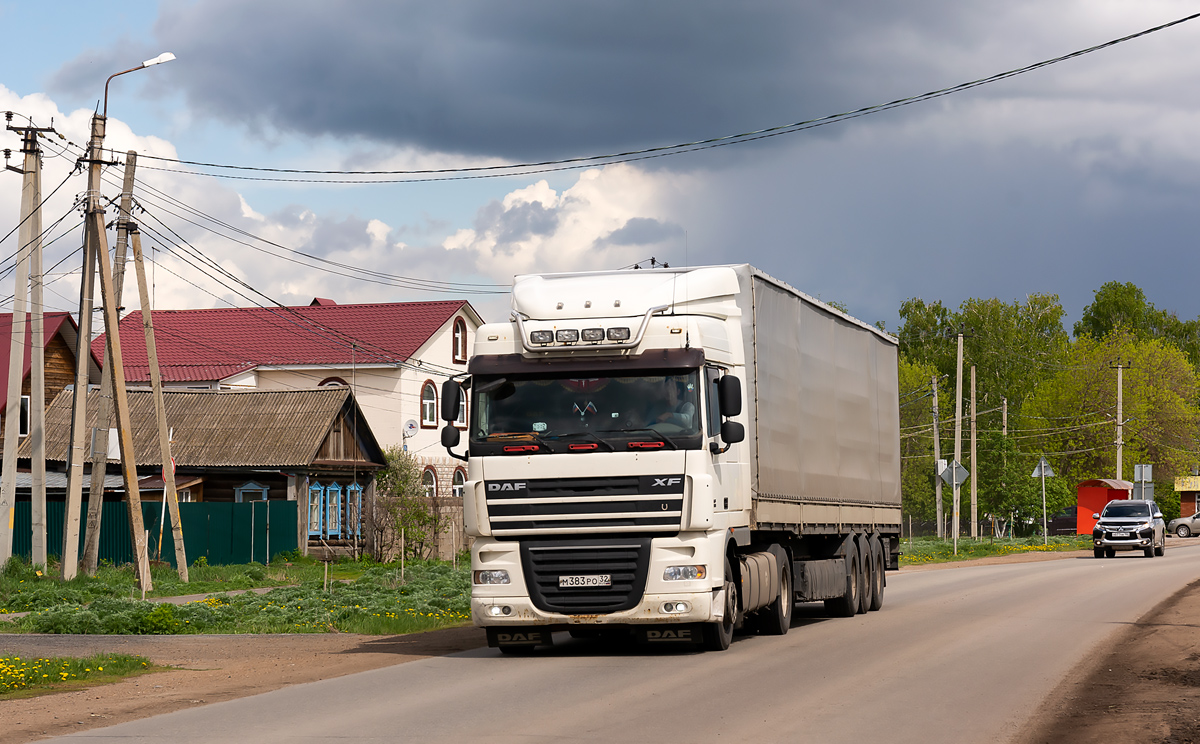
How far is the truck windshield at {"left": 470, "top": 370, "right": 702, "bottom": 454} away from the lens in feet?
45.3

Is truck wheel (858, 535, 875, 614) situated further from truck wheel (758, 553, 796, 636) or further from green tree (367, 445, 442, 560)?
green tree (367, 445, 442, 560)

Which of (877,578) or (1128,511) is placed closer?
(877,578)

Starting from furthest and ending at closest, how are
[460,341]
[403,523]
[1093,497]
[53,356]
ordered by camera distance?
[1093,497]
[460,341]
[53,356]
[403,523]

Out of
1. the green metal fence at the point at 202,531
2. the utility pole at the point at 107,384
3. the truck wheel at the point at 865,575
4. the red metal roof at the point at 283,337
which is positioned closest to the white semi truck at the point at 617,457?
the truck wheel at the point at 865,575

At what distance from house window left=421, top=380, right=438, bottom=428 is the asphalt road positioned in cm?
3679

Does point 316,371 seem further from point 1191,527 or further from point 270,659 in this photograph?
point 1191,527

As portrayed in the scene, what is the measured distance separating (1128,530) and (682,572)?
3301 centimetres

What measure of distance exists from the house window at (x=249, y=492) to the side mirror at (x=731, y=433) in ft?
96.1

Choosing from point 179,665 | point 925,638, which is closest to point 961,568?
point 925,638

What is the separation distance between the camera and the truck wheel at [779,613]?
55.8 feet

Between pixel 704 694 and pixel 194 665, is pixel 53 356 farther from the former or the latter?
pixel 704 694

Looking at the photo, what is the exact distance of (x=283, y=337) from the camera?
55938mm

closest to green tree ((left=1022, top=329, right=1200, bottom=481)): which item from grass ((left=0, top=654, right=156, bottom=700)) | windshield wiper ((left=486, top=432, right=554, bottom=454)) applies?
→ windshield wiper ((left=486, top=432, right=554, bottom=454))

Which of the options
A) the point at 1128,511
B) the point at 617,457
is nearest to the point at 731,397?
the point at 617,457
